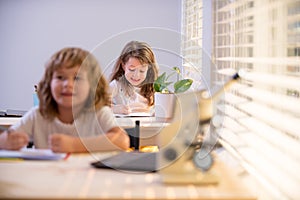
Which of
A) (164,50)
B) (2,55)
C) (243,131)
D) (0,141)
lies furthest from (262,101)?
(2,55)

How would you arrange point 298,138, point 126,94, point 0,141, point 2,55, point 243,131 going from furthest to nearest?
point 2,55 < point 126,94 < point 243,131 < point 0,141 < point 298,138

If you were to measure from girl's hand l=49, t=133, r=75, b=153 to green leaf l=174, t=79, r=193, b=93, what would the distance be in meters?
0.47

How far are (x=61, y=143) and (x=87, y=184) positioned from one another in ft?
0.48

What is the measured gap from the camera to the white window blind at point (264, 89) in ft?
3.04

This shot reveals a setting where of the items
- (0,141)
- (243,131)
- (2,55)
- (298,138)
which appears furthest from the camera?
(2,55)

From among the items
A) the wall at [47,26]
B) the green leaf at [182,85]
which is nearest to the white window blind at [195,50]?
the green leaf at [182,85]

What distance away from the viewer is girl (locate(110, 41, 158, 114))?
1.40 metres

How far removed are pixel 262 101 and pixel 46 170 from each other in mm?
472

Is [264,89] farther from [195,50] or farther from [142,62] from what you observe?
[142,62]

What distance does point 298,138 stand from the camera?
3.01ft

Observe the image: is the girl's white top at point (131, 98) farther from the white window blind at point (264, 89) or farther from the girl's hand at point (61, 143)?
the girl's hand at point (61, 143)

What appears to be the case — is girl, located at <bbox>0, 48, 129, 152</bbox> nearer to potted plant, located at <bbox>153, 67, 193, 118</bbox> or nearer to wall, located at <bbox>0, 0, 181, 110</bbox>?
potted plant, located at <bbox>153, 67, 193, 118</bbox>

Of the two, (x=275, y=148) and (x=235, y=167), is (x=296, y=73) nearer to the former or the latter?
(x=275, y=148)

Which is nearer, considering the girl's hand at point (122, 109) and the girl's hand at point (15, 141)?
the girl's hand at point (15, 141)
